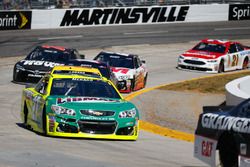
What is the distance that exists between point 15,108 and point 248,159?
37.5ft

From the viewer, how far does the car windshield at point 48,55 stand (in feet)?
90.1

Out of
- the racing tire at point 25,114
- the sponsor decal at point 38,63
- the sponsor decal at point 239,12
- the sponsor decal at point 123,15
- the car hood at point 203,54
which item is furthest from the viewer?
the sponsor decal at point 239,12

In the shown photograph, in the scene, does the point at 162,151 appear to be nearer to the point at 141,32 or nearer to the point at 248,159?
the point at 248,159

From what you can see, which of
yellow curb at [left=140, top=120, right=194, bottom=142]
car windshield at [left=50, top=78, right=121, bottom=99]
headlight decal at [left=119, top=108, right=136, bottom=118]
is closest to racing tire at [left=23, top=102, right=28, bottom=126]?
car windshield at [left=50, top=78, right=121, bottom=99]

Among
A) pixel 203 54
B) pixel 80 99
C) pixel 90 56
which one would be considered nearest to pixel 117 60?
pixel 203 54

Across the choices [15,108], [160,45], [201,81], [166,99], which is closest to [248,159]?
[15,108]

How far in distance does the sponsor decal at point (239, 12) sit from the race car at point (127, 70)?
20.5 meters

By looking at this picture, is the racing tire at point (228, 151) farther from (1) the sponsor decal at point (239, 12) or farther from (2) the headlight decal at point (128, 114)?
(1) the sponsor decal at point (239, 12)

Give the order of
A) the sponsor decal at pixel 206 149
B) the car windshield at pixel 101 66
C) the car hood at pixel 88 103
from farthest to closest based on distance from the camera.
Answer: the car windshield at pixel 101 66, the car hood at pixel 88 103, the sponsor decal at pixel 206 149

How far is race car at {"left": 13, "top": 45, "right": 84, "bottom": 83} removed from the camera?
1038 inches

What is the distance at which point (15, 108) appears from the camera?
20859mm

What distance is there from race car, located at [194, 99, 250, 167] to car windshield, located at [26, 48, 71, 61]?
1611 centimetres

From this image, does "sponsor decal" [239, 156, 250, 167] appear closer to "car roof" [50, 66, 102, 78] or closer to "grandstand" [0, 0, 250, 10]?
"car roof" [50, 66, 102, 78]

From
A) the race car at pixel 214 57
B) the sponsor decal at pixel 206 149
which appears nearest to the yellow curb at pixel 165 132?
A: the sponsor decal at pixel 206 149
